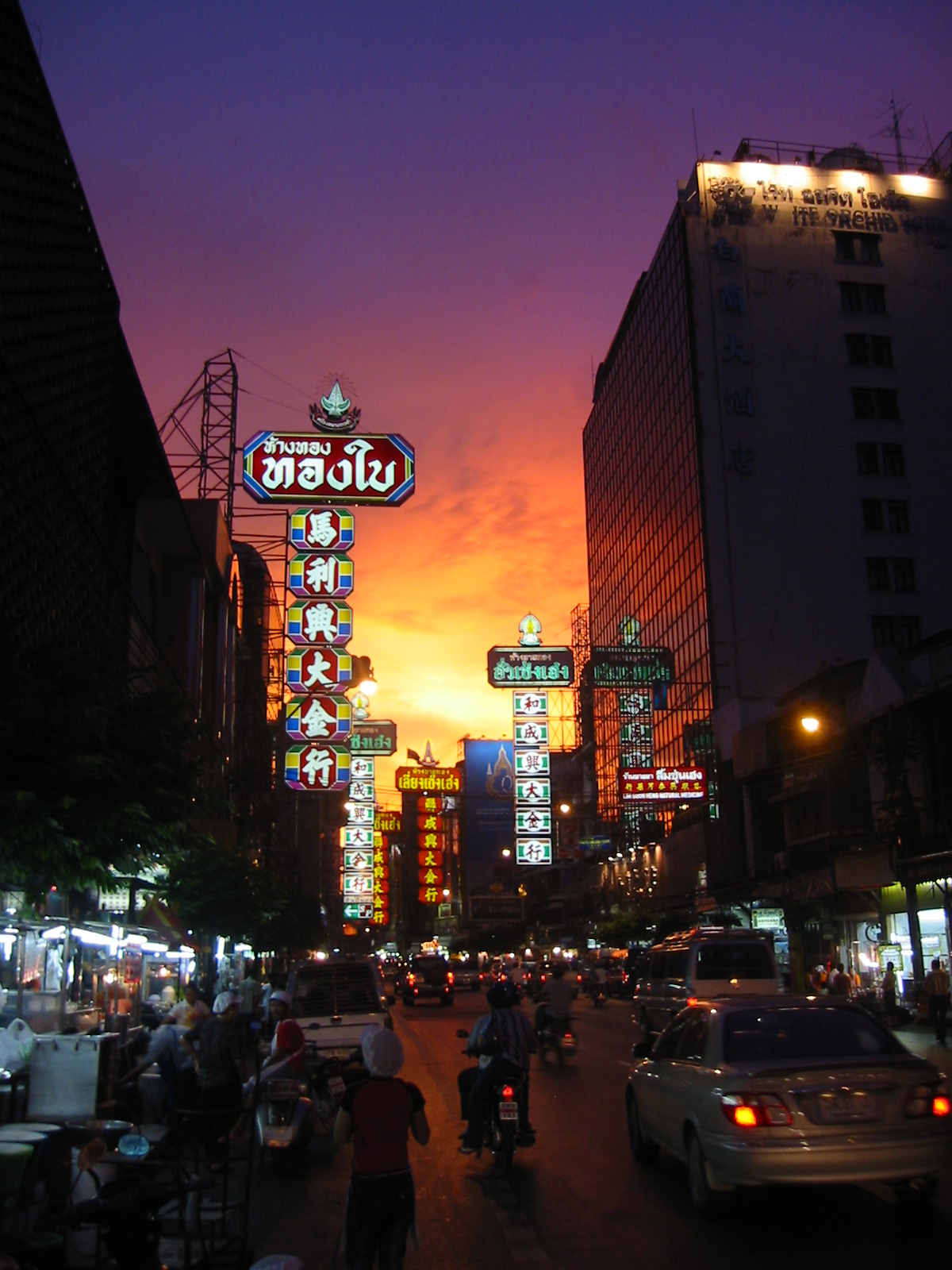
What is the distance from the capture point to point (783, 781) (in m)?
47.1

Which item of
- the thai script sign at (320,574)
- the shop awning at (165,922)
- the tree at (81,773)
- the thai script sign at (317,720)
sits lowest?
the shop awning at (165,922)

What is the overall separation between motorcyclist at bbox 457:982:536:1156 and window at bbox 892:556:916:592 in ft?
185

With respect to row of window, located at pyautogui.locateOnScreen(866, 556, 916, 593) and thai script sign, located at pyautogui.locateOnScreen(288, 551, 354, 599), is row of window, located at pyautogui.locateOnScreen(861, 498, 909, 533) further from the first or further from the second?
thai script sign, located at pyautogui.locateOnScreen(288, 551, 354, 599)

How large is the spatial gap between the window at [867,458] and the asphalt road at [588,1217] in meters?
57.3

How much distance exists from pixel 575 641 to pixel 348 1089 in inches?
3664

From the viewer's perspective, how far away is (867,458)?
66250 millimetres

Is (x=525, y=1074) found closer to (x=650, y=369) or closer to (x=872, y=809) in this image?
(x=872, y=809)

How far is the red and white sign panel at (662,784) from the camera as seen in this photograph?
50938mm

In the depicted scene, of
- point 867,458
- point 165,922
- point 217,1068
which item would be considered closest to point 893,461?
point 867,458

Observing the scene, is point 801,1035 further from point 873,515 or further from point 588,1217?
point 873,515

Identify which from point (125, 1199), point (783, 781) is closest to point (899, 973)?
point (783, 781)

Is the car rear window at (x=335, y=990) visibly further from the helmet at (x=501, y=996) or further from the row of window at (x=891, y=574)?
the row of window at (x=891, y=574)

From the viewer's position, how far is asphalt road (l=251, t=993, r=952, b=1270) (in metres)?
7.91

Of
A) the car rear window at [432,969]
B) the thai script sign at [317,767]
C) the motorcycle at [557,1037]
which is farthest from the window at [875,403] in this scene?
the motorcycle at [557,1037]
